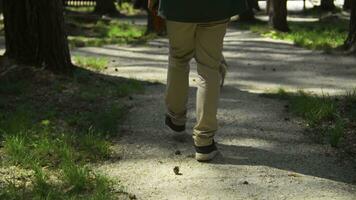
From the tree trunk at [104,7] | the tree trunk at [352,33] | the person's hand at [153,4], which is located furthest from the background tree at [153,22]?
the tree trunk at [352,33]

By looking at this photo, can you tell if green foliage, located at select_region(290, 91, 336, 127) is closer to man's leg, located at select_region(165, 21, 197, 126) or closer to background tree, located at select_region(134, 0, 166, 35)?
man's leg, located at select_region(165, 21, 197, 126)

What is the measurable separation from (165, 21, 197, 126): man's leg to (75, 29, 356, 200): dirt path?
291 mm

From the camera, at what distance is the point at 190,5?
3.99 m

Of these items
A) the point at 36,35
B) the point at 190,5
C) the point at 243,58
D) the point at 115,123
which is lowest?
the point at 243,58

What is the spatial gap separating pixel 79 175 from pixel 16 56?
133 inches

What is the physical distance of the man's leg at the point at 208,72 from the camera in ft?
13.4

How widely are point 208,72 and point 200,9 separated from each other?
1.56 ft

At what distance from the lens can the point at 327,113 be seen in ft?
17.4

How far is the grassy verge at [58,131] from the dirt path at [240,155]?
0.20m

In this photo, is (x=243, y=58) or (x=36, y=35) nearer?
(x=36, y=35)

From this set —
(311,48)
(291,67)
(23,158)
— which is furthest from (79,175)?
(311,48)

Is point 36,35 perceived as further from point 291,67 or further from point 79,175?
point 291,67

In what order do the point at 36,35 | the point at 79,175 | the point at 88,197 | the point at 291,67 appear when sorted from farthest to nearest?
1. the point at 291,67
2. the point at 36,35
3. the point at 79,175
4. the point at 88,197

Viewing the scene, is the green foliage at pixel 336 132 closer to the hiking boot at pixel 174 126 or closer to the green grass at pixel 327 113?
the green grass at pixel 327 113
